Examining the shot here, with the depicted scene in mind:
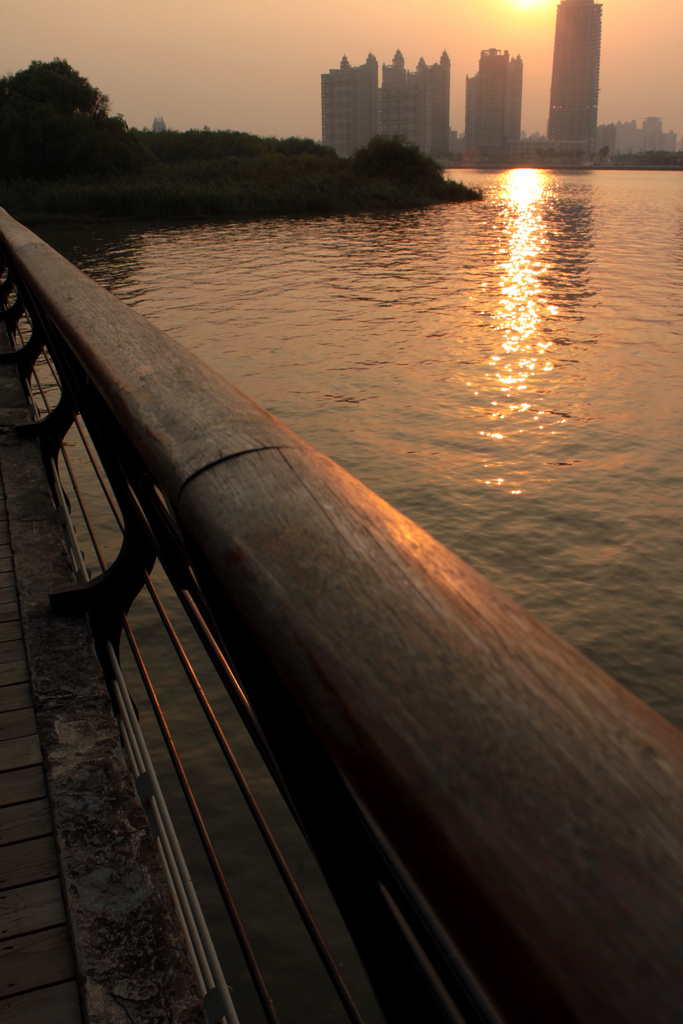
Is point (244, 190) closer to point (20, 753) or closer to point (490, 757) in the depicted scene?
point (20, 753)

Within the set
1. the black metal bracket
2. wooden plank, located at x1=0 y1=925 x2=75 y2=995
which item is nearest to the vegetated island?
the black metal bracket

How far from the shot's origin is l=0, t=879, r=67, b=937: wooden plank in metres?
1.24

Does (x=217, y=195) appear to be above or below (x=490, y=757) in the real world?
above

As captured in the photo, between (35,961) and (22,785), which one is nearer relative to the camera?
(35,961)

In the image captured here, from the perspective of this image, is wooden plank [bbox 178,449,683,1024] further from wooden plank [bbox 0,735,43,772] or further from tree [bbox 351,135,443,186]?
tree [bbox 351,135,443,186]

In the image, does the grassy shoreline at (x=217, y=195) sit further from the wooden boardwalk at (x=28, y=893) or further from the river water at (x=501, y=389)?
the wooden boardwalk at (x=28, y=893)

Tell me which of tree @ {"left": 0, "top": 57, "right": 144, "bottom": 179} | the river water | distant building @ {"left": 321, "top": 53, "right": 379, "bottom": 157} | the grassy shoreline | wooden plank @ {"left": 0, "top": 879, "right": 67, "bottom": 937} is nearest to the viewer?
wooden plank @ {"left": 0, "top": 879, "right": 67, "bottom": 937}

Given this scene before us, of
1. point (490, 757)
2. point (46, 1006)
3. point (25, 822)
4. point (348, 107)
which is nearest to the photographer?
point (490, 757)

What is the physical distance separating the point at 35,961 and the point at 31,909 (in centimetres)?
10

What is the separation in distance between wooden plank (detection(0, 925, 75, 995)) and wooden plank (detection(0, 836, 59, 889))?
0.11m

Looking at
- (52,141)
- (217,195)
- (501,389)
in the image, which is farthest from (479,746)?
(52,141)

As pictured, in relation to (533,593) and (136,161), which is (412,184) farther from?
(533,593)

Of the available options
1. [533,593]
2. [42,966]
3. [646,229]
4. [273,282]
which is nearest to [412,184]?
[646,229]

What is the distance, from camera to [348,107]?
7672 inches
